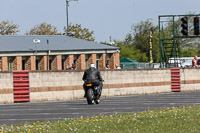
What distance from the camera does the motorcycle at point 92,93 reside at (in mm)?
24797

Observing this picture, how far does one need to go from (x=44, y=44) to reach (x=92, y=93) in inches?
1726

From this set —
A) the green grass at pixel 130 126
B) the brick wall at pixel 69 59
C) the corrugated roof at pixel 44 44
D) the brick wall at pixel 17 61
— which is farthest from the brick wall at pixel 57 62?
the green grass at pixel 130 126

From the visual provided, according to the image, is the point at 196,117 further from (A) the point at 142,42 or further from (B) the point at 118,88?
(A) the point at 142,42

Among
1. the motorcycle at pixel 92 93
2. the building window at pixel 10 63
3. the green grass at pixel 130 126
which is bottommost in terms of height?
the green grass at pixel 130 126

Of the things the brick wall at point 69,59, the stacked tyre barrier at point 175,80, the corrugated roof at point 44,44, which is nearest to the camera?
the stacked tyre barrier at point 175,80

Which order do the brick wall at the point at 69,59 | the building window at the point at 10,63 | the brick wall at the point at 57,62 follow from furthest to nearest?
the brick wall at the point at 69,59
the brick wall at the point at 57,62
the building window at the point at 10,63

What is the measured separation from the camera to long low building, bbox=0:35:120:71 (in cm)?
6450

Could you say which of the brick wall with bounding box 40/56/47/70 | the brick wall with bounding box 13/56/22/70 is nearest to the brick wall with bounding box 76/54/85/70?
the brick wall with bounding box 40/56/47/70

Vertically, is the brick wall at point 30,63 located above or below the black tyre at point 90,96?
above

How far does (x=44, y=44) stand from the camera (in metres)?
68.4

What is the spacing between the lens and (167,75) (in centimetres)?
3597

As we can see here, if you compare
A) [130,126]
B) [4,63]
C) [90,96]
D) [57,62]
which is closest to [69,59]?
[57,62]

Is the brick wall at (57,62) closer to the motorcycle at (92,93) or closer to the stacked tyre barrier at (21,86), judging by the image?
the stacked tyre barrier at (21,86)

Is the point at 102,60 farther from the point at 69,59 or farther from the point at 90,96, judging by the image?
the point at 90,96
